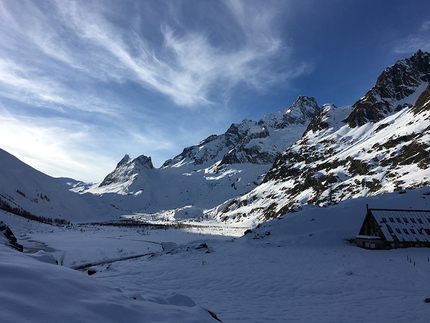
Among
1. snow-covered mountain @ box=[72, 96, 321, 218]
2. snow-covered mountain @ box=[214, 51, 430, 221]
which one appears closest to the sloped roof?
snow-covered mountain @ box=[214, 51, 430, 221]

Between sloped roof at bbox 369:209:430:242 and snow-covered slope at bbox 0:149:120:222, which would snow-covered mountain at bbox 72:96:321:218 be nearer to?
snow-covered slope at bbox 0:149:120:222

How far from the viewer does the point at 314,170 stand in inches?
3098

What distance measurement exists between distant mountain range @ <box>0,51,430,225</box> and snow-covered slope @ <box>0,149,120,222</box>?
365 mm

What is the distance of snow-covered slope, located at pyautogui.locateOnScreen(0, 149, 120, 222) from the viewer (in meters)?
52.5

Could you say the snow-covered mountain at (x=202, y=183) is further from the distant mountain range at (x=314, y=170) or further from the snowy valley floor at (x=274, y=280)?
the snowy valley floor at (x=274, y=280)

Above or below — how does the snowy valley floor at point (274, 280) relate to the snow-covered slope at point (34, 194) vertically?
below

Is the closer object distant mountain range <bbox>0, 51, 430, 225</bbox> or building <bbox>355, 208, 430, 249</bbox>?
building <bbox>355, 208, 430, 249</bbox>

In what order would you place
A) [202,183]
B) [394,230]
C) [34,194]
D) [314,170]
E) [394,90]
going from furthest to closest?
[202,183] < [394,90] < [314,170] < [34,194] < [394,230]

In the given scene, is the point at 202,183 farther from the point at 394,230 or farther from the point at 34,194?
the point at 394,230

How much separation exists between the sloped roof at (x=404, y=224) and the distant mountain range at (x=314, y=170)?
1819 centimetres

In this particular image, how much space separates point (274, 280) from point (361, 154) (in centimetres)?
6927

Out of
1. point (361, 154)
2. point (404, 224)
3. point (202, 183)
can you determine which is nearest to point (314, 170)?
point (361, 154)

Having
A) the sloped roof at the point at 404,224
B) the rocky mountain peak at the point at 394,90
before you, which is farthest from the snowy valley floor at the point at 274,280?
the rocky mountain peak at the point at 394,90

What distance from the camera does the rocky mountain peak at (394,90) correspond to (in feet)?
330
